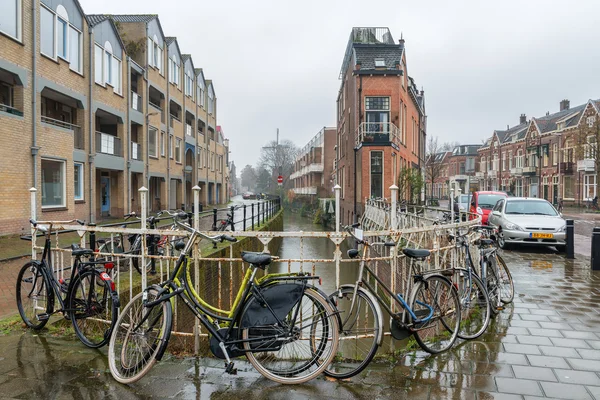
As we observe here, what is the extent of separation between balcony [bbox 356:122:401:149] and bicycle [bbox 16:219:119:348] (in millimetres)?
22916

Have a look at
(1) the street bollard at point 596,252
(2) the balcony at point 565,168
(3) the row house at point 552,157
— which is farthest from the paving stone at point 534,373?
(2) the balcony at point 565,168

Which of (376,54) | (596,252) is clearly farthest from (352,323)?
(376,54)

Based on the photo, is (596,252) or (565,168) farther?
(565,168)

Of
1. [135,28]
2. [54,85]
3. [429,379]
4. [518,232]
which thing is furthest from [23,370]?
[135,28]

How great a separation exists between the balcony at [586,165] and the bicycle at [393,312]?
146 feet

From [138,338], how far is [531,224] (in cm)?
1155

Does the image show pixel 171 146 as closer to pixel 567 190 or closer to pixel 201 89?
pixel 201 89

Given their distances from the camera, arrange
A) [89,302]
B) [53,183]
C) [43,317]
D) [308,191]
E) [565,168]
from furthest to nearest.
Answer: [308,191] < [565,168] < [53,183] < [43,317] < [89,302]

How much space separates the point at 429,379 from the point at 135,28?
27102 mm

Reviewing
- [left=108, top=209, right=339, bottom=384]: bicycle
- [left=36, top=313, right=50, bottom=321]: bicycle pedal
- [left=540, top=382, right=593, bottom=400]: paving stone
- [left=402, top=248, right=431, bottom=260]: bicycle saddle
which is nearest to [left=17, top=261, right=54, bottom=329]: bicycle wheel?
[left=36, top=313, right=50, bottom=321]: bicycle pedal

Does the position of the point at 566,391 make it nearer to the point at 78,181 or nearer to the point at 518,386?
the point at 518,386

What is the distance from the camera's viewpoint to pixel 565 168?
46094 millimetres

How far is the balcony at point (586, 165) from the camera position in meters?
41.1

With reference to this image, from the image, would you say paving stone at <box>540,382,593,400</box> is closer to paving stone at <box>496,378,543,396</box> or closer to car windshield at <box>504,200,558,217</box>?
paving stone at <box>496,378,543,396</box>
